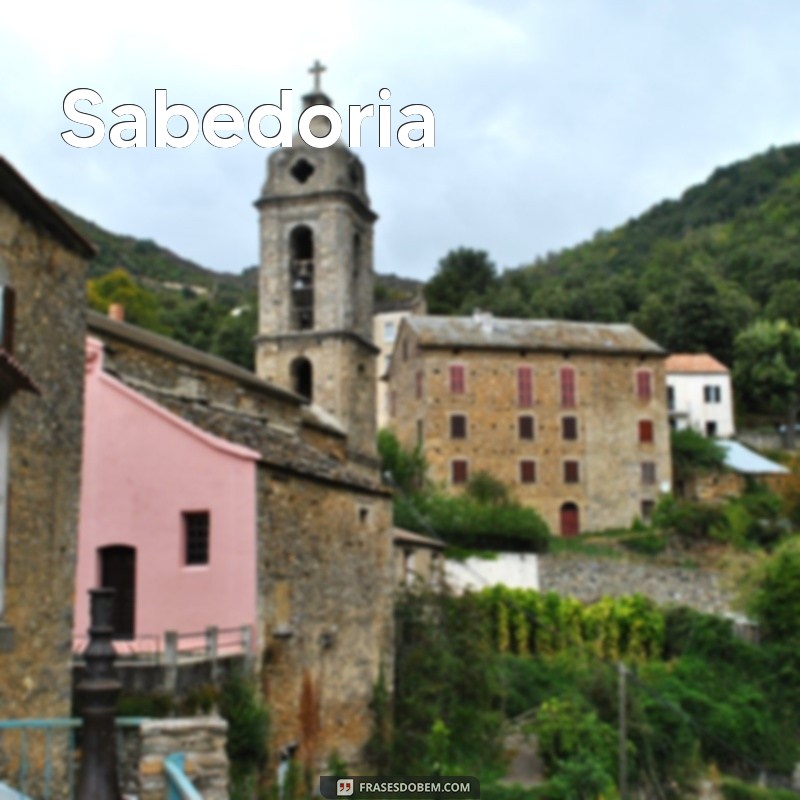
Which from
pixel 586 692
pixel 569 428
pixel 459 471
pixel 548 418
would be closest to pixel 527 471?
pixel 548 418

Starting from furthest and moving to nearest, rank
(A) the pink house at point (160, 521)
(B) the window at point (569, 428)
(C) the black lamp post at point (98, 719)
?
(B) the window at point (569, 428) → (A) the pink house at point (160, 521) → (C) the black lamp post at point (98, 719)

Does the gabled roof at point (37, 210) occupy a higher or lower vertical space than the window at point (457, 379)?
lower

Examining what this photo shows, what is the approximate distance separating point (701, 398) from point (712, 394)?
628mm

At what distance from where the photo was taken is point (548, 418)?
144 feet

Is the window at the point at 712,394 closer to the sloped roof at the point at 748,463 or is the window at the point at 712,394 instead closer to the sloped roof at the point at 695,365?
the sloped roof at the point at 695,365

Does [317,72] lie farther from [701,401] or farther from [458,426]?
[701,401]

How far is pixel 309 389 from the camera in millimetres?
31672

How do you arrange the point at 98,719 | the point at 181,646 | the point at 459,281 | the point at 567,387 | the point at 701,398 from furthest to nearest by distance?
the point at 459,281 < the point at 701,398 < the point at 567,387 < the point at 181,646 < the point at 98,719

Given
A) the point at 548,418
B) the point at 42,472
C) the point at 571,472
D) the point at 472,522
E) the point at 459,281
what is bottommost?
the point at 42,472

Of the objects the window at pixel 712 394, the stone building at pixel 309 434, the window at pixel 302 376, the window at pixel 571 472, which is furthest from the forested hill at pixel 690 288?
the window at pixel 302 376

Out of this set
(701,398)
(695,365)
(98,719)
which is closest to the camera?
(98,719)

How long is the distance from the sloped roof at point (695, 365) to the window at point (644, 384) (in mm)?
8100

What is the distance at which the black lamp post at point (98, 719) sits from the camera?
6355 mm

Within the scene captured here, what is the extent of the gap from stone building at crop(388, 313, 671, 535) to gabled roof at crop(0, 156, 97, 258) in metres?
32.3
